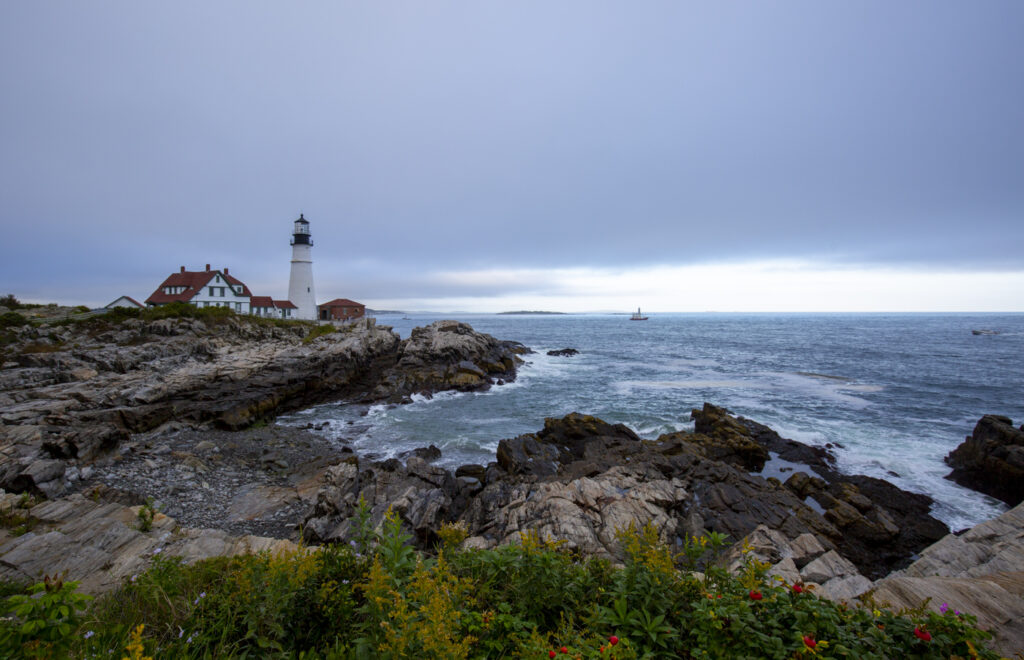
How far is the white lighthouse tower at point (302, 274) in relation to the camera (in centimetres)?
5541

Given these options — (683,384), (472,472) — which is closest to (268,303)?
(683,384)

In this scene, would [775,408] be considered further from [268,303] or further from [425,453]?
[268,303]

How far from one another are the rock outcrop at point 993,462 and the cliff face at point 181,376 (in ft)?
87.1

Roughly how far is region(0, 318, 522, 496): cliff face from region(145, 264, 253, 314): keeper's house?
11891 millimetres

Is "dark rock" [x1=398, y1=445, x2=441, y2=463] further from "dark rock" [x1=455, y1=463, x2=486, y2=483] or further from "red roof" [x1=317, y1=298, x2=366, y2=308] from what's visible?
"red roof" [x1=317, y1=298, x2=366, y2=308]

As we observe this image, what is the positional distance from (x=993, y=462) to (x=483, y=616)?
2103 cm

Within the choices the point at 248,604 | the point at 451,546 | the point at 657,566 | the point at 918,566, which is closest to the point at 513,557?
the point at 451,546

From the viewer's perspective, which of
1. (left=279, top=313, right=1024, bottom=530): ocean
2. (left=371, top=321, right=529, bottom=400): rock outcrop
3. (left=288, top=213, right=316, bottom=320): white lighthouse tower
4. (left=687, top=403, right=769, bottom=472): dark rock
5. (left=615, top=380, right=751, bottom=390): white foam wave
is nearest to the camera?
(left=687, top=403, right=769, bottom=472): dark rock

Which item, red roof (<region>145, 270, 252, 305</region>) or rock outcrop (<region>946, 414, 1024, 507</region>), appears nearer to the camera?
rock outcrop (<region>946, 414, 1024, 507</region>)

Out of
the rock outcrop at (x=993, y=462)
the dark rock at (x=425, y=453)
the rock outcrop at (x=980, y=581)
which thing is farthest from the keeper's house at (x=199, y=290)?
the rock outcrop at (x=993, y=462)

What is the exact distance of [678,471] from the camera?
44.2ft

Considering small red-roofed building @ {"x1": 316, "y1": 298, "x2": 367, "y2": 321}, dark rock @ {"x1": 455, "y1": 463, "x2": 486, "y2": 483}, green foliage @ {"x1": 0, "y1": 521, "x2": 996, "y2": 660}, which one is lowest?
dark rock @ {"x1": 455, "y1": 463, "x2": 486, "y2": 483}

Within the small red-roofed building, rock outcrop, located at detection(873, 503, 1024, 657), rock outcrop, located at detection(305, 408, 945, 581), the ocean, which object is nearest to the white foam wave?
the ocean

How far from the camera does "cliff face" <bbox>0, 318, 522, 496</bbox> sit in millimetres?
14297
